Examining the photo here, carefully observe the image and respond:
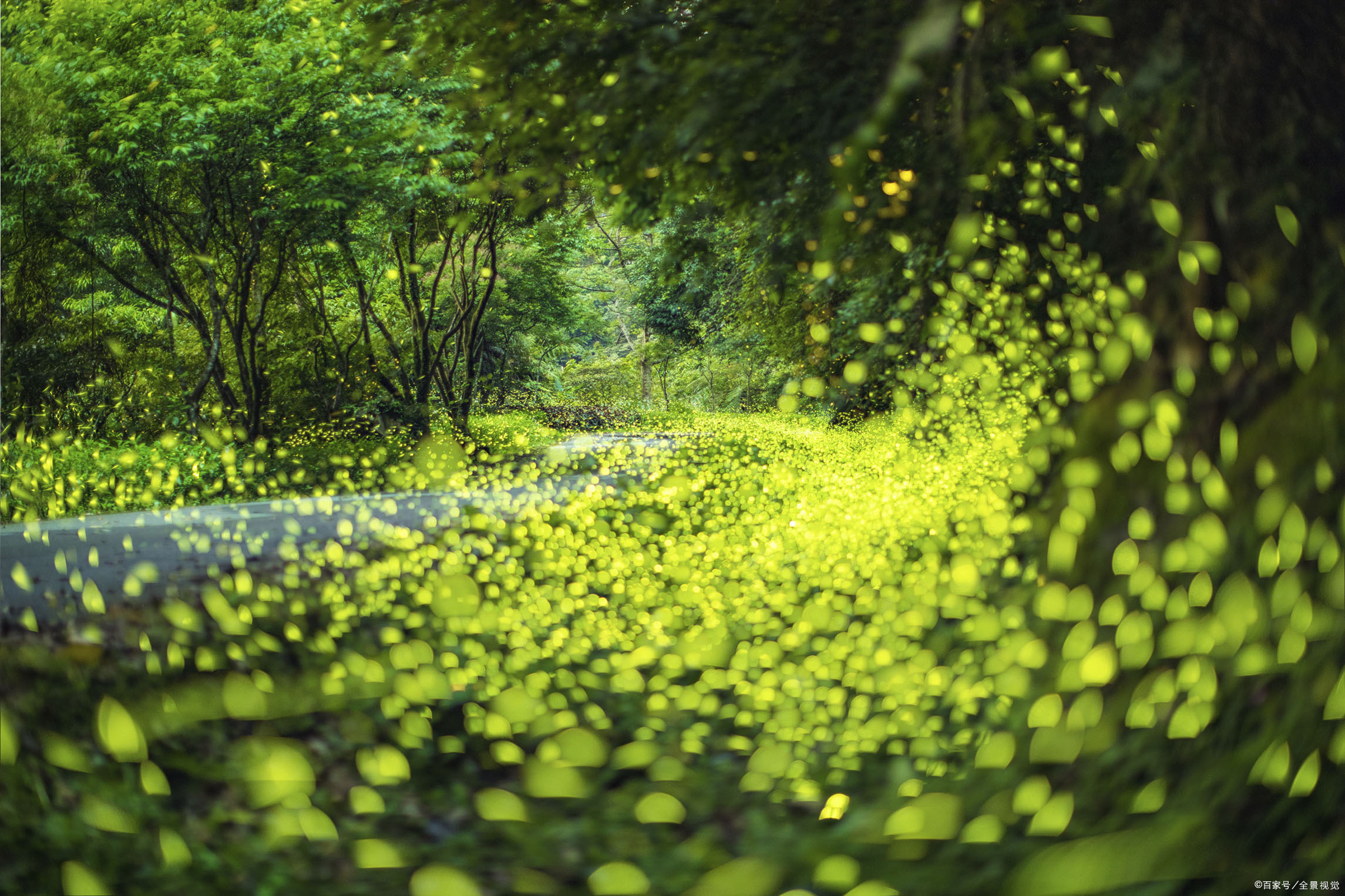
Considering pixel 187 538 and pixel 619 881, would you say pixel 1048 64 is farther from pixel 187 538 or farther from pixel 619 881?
pixel 187 538

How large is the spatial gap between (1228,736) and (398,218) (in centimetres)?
488

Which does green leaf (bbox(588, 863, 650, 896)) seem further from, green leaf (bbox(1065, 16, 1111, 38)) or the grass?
the grass

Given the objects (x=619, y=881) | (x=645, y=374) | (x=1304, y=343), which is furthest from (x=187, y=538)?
(x=645, y=374)

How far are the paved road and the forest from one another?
0.04 m

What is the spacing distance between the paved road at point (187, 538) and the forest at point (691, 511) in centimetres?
4

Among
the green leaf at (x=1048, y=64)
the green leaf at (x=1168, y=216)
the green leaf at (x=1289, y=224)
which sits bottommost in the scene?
the green leaf at (x=1289, y=224)

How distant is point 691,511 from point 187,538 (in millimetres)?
3722

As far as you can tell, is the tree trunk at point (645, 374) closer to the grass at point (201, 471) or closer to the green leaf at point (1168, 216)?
the grass at point (201, 471)

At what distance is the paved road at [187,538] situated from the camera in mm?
4348

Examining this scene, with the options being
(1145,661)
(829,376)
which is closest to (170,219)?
(829,376)

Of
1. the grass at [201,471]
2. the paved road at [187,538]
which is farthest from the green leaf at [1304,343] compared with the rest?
the grass at [201,471]

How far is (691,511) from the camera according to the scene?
7.25 m

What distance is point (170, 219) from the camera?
18.0 feet

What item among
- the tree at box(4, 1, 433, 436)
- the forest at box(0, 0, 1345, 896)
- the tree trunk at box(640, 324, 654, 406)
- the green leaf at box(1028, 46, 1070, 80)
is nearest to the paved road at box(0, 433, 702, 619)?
the forest at box(0, 0, 1345, 896)
